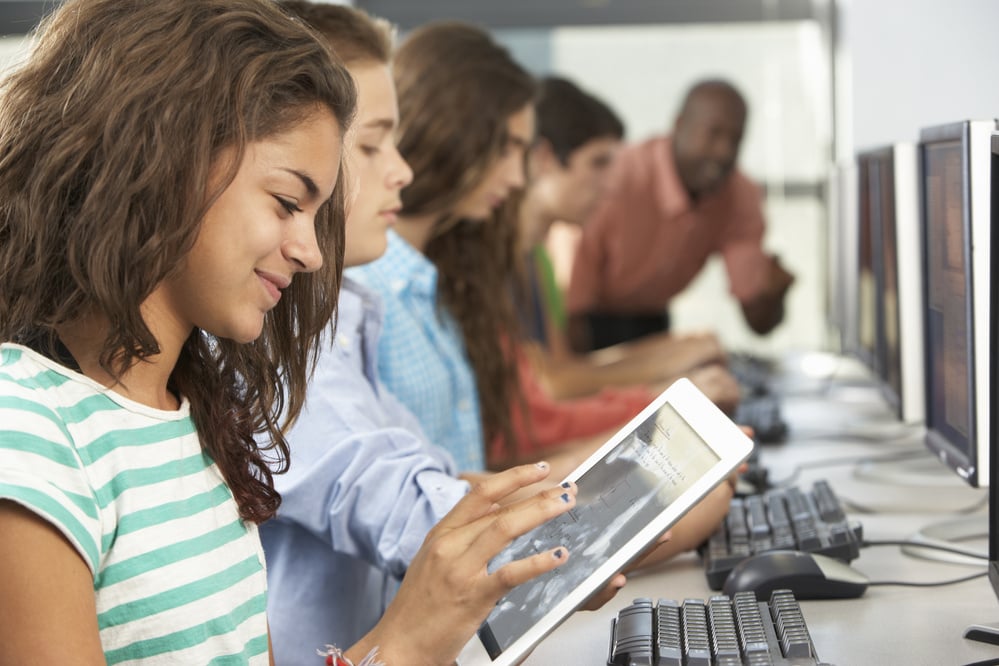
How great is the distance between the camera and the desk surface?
1.02m

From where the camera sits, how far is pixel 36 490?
77cm

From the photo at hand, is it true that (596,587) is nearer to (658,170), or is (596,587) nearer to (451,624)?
(451,624)

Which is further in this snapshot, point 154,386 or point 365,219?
point 365,219

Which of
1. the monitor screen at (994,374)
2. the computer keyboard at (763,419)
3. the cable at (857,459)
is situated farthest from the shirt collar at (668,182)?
the monitor screen at (994,374)

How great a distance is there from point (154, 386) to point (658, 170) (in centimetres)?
304

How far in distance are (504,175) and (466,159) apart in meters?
0.11

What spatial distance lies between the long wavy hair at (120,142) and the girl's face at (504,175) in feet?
3.08

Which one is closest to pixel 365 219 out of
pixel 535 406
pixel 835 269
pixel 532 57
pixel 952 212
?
pixel 952 212

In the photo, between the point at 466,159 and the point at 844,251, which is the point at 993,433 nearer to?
the point at 466,159

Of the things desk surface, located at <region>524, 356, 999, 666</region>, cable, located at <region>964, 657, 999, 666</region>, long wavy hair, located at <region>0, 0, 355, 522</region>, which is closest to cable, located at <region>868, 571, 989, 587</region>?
desk surface, located at <region>524, 356, 999, 666</region>

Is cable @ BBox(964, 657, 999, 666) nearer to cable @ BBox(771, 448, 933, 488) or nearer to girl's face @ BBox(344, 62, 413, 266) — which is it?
girl's face @ BBox(344, 62, 413, 266)

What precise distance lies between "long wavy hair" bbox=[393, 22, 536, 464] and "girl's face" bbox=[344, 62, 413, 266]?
13.9 inches

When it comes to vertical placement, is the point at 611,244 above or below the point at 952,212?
below

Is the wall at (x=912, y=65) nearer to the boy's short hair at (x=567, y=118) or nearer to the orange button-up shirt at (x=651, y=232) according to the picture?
the orange button-up shirt at (x=651, y=232)
